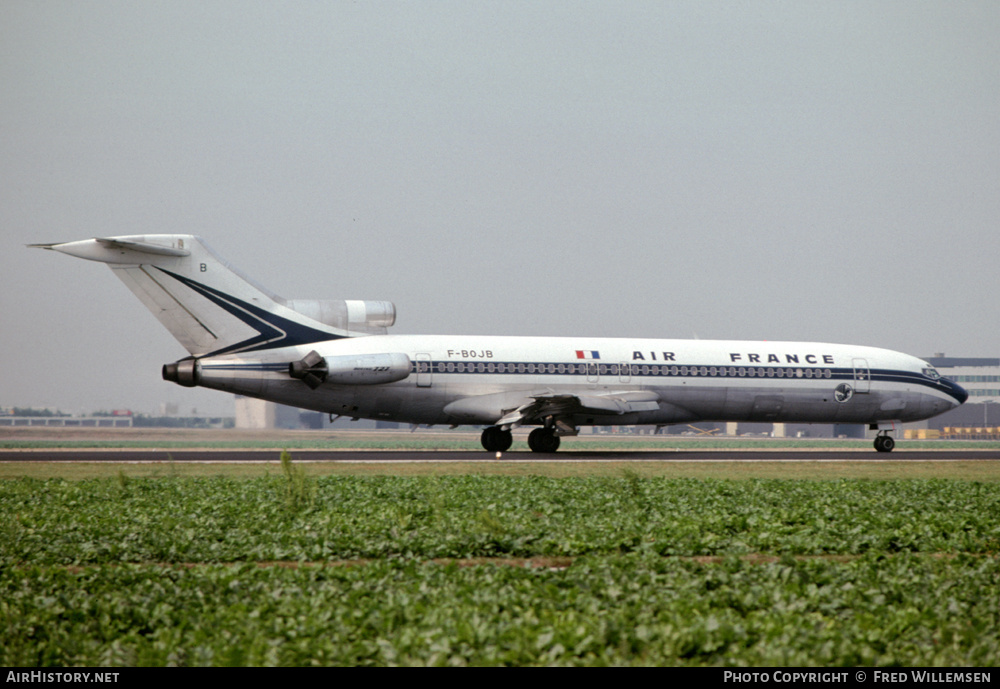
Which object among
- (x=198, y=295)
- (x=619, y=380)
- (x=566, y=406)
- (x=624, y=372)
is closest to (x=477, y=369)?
(x=566, y=406)

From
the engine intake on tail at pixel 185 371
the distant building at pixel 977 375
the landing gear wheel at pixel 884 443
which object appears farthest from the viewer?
the distant building at pixel 977 375

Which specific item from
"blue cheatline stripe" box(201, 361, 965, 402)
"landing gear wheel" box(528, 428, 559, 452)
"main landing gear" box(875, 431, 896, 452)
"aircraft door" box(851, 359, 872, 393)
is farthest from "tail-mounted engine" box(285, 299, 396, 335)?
"main landing gear" box(875, 431, 896, 452)

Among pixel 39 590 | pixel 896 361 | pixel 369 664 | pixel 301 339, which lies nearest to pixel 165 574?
pixel 39 590

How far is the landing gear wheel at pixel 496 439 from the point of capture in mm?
30594

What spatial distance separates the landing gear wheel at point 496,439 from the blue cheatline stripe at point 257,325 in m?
6.71

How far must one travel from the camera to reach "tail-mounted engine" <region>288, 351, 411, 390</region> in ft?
90.1

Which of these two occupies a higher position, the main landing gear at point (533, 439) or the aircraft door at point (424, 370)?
the aircraft door at point (424, 370)

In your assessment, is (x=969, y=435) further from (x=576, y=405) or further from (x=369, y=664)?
(x=369, y=664)

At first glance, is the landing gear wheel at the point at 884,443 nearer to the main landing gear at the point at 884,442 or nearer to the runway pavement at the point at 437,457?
the main landing gear at the point at 884,442

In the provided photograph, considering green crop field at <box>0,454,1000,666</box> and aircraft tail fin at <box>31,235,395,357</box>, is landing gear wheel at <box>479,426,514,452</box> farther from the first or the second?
green crop field at <box>0,454,1000,666</box>

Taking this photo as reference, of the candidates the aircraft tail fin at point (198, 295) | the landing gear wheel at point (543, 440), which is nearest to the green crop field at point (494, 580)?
the aircraft tail fin at point (198, 295)

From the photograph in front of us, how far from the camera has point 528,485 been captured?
59.4ft

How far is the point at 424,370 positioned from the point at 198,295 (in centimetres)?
725

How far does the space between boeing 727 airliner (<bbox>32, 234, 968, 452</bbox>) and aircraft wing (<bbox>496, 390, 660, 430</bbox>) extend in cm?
5
